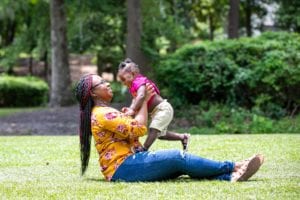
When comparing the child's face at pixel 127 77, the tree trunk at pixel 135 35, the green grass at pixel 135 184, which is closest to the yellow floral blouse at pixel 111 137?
the green grass at pixel 135 184

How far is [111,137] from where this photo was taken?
777 cm

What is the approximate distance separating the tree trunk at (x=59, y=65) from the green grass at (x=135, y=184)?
12461mm

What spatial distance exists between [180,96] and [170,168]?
12.8 m

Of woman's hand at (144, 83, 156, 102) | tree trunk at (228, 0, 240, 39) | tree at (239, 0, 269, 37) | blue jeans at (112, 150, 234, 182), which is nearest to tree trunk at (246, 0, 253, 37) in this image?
tree at (239, 0, 269, 37)

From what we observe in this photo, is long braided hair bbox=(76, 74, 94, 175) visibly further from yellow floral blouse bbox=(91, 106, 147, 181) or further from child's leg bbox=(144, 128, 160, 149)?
child's leg bbox=(144, 128, 160, 149)

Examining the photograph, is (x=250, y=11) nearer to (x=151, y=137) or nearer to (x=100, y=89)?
(x=151, y=137)

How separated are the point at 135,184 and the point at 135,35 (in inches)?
575

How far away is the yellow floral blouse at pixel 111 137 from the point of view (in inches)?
301

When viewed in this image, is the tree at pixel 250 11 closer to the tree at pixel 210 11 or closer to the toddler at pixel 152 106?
the tree at pixel 210 11

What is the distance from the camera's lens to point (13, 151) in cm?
1189

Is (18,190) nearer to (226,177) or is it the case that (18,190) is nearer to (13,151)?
(226,177)

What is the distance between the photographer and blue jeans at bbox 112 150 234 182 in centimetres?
760

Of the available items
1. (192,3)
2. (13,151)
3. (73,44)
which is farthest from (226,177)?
(192,3)

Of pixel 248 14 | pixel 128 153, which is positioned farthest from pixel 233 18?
pixel 128 153
